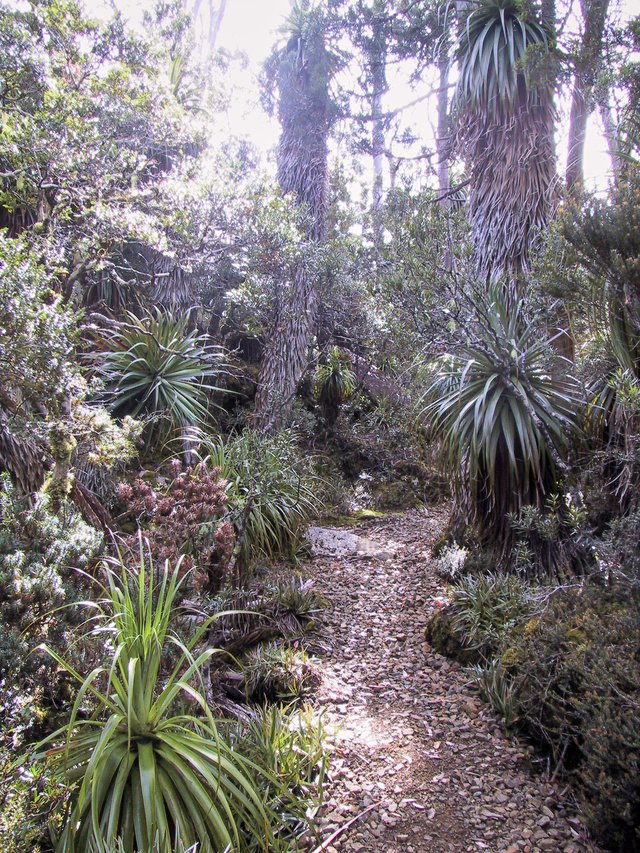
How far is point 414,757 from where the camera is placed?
120 inches

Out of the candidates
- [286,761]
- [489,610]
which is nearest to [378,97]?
[489,610]

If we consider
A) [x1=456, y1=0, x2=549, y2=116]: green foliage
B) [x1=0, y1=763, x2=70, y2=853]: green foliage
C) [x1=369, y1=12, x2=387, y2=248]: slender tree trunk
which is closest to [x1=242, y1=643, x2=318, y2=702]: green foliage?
[x1=0, y1=763, x2=70, y2=853]: green foliage

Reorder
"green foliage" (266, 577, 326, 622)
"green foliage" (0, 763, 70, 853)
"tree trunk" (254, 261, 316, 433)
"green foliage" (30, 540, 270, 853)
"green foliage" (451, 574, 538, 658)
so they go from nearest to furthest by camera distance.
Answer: "green foliage" (0, 763, 70, 853) < "green foliage" (30, 540, 270, 853) < "green foliage" (451, 574, 538, 658) < "green foliage" (266, 577, 326, 622) < "tree trunk" (254, 261, 316, 433)

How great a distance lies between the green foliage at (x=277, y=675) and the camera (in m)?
3.48

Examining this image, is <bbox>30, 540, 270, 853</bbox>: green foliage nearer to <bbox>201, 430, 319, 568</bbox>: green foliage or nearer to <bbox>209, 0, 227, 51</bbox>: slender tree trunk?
<bbox>201, 430, 319, 568</bbox>: green foliage

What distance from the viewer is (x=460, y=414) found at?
4.51 metres

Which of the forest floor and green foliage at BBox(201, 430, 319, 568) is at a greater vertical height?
green foliage at BBox(201, 430, 319, 568)

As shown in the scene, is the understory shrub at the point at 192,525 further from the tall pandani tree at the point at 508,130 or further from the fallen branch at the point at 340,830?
the tall pandani tree at the point at 508,130

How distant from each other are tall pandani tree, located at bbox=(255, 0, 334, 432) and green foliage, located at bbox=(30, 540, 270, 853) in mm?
5412

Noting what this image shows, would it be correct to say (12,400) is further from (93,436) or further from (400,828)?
(400,828)

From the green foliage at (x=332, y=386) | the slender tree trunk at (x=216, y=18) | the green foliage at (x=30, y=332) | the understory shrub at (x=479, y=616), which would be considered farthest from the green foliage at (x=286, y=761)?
the slender tree trunk at (x=216, y=18)

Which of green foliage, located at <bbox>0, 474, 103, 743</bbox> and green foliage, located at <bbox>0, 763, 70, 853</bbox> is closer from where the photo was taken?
green foliage, located at <bbox>0, 763, 70, 853</bbox>

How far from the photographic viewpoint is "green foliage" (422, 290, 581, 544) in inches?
169

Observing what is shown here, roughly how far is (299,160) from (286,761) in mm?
8228
